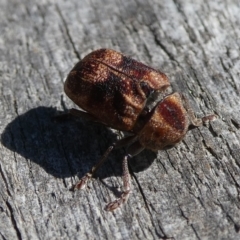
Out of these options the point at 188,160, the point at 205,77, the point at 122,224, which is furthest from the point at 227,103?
the point at 122,224

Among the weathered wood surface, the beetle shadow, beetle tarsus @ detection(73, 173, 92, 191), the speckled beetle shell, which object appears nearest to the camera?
the weathered wood surface

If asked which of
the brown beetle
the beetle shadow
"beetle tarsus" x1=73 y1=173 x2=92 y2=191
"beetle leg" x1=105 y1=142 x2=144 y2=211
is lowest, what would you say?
A: the beetle shadow

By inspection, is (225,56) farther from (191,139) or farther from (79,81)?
(79,81)

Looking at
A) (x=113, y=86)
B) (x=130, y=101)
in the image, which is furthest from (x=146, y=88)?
(x=113, y=86)

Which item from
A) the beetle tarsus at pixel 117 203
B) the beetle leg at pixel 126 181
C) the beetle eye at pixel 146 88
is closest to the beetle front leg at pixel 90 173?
the beetle leg at pixel 126 181

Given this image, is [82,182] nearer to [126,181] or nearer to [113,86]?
[126,181]

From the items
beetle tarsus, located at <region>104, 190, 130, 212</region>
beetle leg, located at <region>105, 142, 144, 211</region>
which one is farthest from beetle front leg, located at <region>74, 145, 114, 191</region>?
beetle tarsus, located at <region>104, 190, 130, 212</region>

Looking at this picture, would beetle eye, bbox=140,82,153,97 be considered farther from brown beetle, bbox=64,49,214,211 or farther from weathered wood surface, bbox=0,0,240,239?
weathered wood surface, bbox=0,0,240,239
